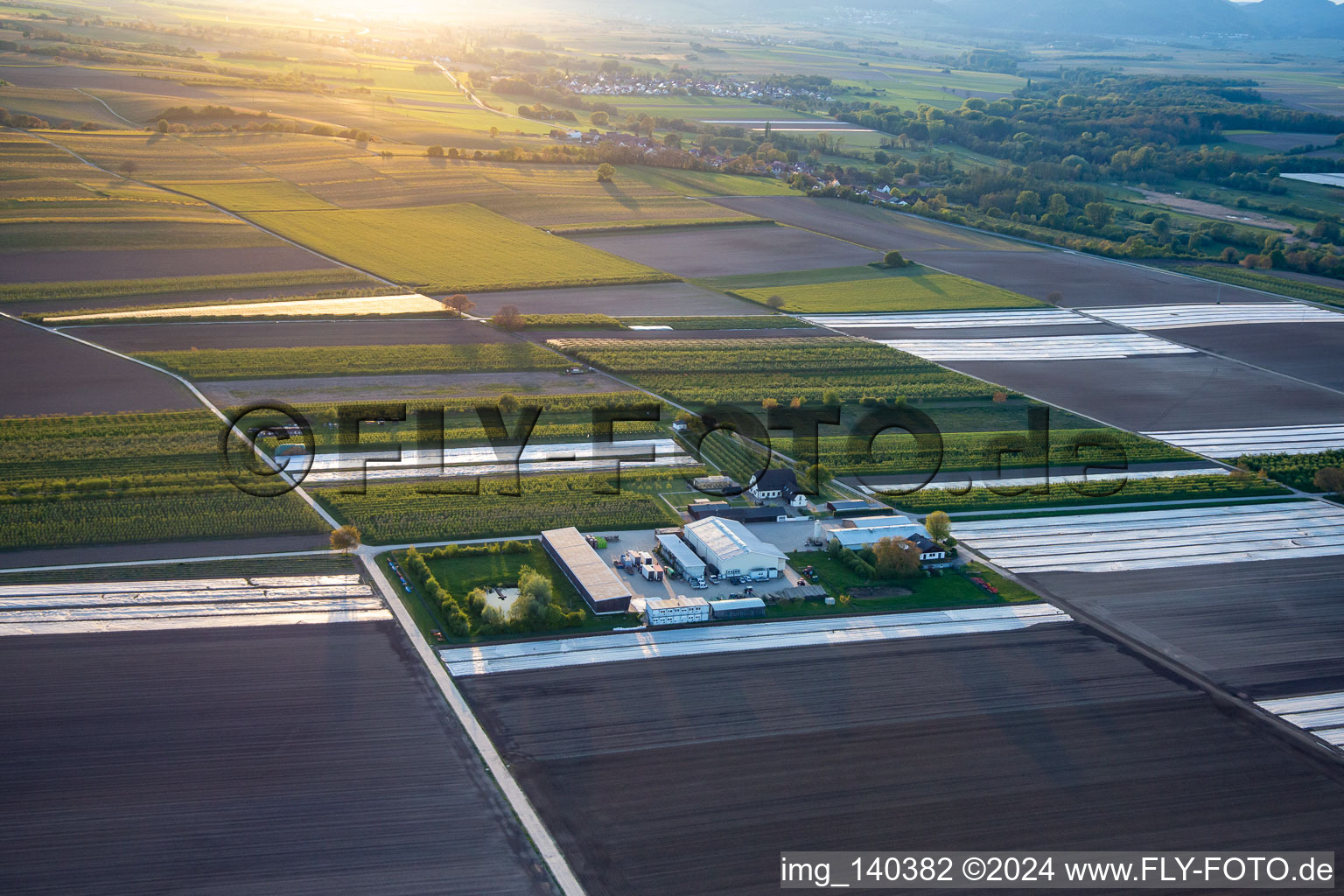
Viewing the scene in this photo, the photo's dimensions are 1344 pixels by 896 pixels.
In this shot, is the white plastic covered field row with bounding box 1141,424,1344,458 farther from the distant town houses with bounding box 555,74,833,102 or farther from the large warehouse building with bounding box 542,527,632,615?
the distant town houses with bounding box 555,74,833,102

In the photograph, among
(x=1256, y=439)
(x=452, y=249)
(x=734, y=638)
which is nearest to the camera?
(x=734, y=638)

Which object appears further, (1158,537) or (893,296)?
(893,296)

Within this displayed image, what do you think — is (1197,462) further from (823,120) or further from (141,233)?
(823,120)

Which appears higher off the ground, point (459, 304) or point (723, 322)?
point (459, 304)

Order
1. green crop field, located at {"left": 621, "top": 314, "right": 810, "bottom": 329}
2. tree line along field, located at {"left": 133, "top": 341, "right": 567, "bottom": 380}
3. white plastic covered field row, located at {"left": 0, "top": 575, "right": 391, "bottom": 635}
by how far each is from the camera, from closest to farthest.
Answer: white plastic covered field row, located at {"left": 0, "top": 575, "right": 391, "bottom": 635} → tree line along field, located at {"left": 133, "top": 341, "right": 567, "bottom": 380} → green crop field, located at {"left": 621, "top": 314, "right": 810, "bottom": 329}

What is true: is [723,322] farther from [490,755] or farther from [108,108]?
[108,108]

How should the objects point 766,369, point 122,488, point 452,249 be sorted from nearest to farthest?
point 122,488 → point 766,369 → point 452,249

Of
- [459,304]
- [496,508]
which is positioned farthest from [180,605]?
[459,304]

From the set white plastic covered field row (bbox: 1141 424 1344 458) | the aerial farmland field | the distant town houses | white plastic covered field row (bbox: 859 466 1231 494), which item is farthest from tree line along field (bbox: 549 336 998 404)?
the distant town houses
